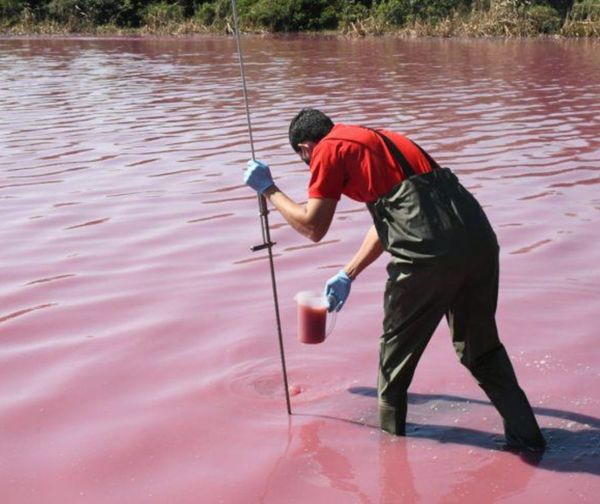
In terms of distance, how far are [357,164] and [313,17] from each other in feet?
152

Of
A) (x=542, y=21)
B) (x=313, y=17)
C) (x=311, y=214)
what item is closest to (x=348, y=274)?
(x=311, y=214)

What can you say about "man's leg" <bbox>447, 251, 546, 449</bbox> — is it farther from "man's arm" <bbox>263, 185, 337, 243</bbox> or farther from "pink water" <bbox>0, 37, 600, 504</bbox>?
"man's arm" <bbox>263, 185, 337, 243</bbox>

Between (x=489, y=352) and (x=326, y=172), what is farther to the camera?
(x=489, y=352)

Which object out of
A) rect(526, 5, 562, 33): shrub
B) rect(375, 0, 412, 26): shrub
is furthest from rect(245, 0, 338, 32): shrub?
rect(526, 5, 562, 33): shrub

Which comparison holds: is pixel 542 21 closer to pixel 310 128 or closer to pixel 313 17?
pixel 313 17

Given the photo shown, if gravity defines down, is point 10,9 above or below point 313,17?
above

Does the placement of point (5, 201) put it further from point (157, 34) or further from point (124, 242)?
point (157, 34)

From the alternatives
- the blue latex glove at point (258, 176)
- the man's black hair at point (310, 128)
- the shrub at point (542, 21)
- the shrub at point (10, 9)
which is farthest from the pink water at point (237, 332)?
the shrub at point (10, 9)

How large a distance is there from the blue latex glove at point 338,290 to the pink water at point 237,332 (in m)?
0.62

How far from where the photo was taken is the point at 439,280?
12.4 ft

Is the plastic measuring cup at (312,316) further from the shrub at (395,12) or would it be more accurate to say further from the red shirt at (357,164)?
the shrub at (395,12)

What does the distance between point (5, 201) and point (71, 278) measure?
2687 mm

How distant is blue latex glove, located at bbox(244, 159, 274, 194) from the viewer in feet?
13.5

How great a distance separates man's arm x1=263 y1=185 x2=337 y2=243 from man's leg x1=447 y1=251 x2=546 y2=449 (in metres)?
0.63
